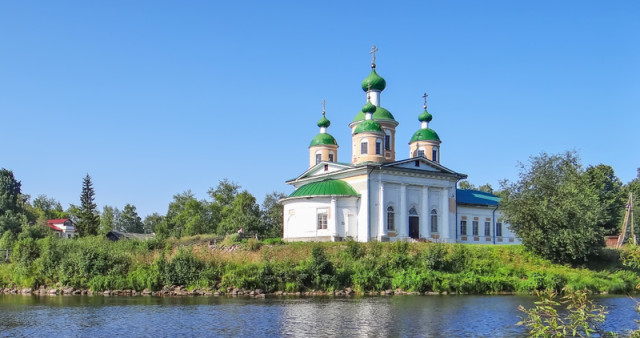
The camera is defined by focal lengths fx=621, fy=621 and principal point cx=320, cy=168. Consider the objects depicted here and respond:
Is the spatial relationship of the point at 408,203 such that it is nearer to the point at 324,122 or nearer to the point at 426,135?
the point at 426,135

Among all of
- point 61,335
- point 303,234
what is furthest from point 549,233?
point 61,335

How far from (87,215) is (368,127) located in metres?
32.0

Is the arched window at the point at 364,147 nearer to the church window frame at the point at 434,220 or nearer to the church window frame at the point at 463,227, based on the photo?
the church window frame at the point at 434,220

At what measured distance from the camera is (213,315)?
67.5ft

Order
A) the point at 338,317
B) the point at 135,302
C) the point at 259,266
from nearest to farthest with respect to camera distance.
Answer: the point at 338,317 < the point at 135,302 < the point at 259,266

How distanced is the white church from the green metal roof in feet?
0.21

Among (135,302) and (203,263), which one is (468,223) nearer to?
(203,263)

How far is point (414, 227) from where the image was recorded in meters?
41.2

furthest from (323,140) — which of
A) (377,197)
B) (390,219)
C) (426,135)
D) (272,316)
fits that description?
(272,316)

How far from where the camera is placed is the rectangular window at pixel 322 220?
3944cm

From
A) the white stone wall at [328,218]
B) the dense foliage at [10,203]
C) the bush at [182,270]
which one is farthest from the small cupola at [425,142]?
the dense foliage at [10,203]

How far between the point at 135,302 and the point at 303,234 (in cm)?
1611

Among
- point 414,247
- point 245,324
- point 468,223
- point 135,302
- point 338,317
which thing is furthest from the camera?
point 468,223

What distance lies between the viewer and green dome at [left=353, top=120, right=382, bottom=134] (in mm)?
41534
